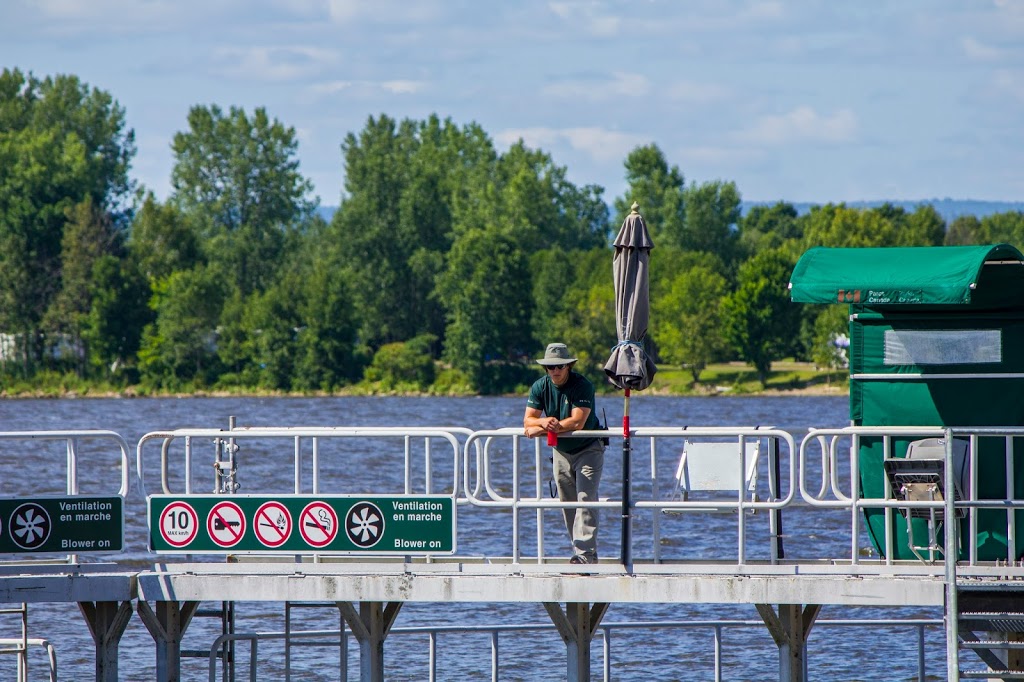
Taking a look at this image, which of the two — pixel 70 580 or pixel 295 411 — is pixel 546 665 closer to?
pixel 70 580

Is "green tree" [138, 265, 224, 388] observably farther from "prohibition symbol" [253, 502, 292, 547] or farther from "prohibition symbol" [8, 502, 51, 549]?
"prohibition symbol" [253, 502, 292, 547]

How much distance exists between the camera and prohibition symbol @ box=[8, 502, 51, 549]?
487 inches

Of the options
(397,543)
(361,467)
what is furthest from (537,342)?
(397,543)

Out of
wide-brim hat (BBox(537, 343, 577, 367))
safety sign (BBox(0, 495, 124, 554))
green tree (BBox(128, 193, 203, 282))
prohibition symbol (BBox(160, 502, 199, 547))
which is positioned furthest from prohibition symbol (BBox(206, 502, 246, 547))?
green tree (BBox(128, 193, 203, 282))

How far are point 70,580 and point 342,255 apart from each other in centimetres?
10213

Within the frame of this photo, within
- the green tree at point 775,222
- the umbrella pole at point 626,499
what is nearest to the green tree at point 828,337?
the green tree at point 775,222

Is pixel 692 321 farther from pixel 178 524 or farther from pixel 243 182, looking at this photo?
pixel 178 524

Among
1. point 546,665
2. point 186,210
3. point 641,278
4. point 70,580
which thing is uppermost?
point 186,210

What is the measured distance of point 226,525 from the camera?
12.2 meters

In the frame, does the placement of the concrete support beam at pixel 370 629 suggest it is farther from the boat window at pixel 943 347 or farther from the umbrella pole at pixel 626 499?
the boat window at pixel 943 347

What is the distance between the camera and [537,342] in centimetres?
10731

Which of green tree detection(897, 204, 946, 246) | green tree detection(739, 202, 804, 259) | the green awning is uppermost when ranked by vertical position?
green tree detection(739, 202, 804, 259)

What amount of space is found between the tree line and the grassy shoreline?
2.86ft

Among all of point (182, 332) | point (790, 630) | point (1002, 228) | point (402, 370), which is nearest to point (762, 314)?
point (402, 370)
